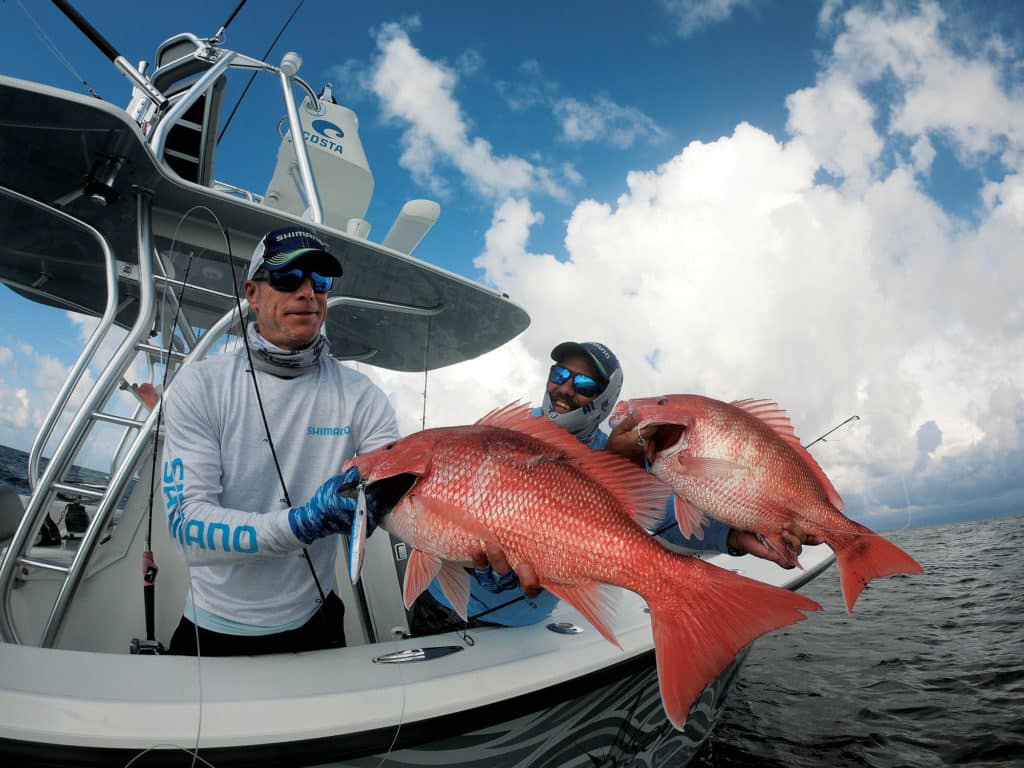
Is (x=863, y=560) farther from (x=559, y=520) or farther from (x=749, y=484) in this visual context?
(x=559, y=520)

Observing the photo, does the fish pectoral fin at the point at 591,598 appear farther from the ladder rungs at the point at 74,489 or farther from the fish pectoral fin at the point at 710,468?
the ladder rungs at the point at 74,489

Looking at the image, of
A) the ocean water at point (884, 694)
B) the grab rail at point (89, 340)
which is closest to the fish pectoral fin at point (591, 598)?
the ocean water at point (884, 694)

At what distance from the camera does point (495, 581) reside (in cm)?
235

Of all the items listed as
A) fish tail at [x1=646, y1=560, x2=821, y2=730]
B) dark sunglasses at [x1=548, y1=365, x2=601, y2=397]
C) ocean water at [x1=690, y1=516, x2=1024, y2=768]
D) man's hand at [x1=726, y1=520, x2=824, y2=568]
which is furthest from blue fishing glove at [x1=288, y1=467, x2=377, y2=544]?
ocean water at [x1=690, y1=516, x2=1024, y2=768]

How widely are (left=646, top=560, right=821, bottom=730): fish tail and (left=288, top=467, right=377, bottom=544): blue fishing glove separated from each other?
2.31 feet

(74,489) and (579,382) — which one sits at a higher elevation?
(579,382)

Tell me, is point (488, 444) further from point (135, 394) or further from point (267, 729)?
point (135, 394)

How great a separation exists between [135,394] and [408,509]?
251 cm

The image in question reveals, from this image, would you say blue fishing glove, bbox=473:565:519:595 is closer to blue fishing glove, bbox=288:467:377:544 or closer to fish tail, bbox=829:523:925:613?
blue fishing glove, bbox=288:467:377:544

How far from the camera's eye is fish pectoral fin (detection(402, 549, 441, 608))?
140 centimetres

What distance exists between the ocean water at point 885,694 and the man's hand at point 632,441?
3.67 meters

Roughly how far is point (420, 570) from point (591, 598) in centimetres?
46

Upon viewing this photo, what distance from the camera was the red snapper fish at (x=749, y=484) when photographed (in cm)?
133

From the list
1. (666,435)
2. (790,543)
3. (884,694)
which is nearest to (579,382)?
(666,435)
